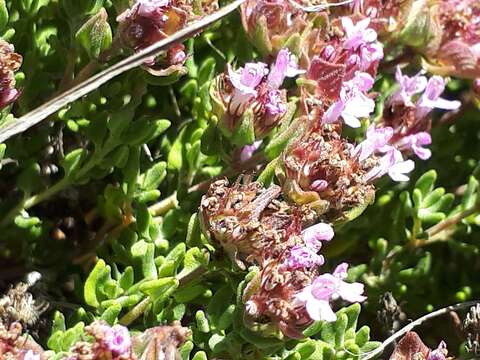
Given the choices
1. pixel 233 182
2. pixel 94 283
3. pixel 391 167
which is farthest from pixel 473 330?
pixel 94 283

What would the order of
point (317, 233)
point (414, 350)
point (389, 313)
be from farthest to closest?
1. point (389, 313)
2. point (414, 350)
3. point (317, 233)

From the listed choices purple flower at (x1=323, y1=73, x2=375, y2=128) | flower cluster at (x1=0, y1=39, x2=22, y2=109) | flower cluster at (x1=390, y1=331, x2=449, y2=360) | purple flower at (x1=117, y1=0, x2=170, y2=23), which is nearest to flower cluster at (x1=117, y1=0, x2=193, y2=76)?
purple flower at (x1=117, y1=0, x2=170, y2=23)

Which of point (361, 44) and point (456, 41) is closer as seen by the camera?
point (361, 44)

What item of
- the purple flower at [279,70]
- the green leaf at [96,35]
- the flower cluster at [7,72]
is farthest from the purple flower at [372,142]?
the flower cluster at [7,72]

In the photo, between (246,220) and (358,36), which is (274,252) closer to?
(246,220)

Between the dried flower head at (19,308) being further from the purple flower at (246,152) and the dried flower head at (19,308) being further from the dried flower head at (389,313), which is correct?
the dried flower head at (389,313)

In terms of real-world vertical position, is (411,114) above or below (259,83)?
below

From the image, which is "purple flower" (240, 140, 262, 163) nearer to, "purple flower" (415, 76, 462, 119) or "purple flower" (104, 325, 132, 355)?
"purple flower" (415, 76, 462, 119)
